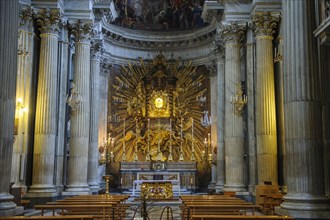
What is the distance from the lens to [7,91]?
940cm

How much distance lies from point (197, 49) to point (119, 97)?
5295 mm

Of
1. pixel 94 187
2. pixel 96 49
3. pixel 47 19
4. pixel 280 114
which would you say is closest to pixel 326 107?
pixel 280 114

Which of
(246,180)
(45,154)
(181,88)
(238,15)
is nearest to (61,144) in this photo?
(45,154)

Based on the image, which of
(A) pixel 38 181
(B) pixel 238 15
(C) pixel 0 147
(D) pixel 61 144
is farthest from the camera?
(B) pixel 238 15

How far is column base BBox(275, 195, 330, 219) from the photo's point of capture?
8.77 meters

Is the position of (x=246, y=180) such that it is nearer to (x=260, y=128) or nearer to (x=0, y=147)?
(x=260, y=128)

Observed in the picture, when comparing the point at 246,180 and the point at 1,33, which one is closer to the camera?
the point at 1,33

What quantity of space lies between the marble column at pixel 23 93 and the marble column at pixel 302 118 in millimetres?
9508

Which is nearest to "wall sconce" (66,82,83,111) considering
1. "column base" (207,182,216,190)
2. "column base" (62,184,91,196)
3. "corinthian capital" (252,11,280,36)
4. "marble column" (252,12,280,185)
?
"column base" (62,184,91,196)

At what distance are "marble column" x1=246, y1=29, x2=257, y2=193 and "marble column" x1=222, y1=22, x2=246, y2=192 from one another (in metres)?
0.43

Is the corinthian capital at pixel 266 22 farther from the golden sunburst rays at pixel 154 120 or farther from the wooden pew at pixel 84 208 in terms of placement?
the golden sunburst rays at pixel 154 120

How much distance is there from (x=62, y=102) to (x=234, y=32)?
738cm

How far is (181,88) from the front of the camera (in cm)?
2748

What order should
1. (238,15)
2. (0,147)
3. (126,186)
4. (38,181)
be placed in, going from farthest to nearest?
(126,186) → (238,15) → (38,181) → (0,147)
